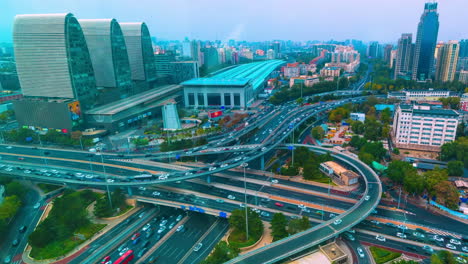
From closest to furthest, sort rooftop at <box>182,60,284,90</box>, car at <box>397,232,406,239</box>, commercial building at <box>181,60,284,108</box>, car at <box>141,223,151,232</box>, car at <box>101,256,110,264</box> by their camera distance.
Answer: car at <box>101,256,110,264</box>
car at <box>397,232,406,239</box>
car at <box>141,223,151,232</box>
commercial building at <box>181,60,284,108</box>
rooftop at <box>182,60,284,90</box>

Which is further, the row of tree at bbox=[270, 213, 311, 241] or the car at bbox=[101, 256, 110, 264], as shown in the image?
the row of tree at bbox=[270, 213, 311, 241]

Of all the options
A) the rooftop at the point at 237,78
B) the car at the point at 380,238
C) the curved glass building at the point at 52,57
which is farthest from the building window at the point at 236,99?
the car at the point at 380,238

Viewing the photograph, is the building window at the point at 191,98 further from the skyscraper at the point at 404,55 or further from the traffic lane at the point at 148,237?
the skyscraper at the point at 404,55

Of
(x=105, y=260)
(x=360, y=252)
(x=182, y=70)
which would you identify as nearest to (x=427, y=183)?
(x=360, y=252)

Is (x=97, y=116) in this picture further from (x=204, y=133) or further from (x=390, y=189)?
(x=390, y=189)

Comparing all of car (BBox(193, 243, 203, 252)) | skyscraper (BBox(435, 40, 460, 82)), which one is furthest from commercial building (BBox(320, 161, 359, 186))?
skyscraper (BBox(435, 40, 460, 82))

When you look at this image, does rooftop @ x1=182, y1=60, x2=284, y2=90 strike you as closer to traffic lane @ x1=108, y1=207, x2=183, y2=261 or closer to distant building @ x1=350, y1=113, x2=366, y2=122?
distant building @ x1=350, y1=113, x2=366, y2=122

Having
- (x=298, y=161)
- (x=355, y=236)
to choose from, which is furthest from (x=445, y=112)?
(x=355, y=236)

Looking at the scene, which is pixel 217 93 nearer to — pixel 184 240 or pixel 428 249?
pixel 184 240
